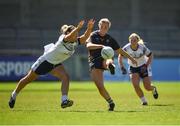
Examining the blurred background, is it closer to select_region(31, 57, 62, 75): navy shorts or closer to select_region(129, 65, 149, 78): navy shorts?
select_region(129, 65, 149, 78): navy shorts

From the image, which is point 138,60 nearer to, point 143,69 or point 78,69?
point 143,69

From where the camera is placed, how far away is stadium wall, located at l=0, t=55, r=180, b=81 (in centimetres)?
4334

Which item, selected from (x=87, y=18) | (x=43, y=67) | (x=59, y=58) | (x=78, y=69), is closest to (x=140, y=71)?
(x=59, y=58)

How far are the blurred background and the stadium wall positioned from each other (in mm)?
1164

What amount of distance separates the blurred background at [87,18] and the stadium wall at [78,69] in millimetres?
1164

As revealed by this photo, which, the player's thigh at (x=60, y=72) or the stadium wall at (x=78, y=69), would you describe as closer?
the player's thigh at (x=60, y=72)

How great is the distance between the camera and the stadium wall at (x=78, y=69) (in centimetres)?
4334

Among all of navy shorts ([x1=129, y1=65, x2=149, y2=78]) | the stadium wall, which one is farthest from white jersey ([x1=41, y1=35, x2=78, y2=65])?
the stadium wall

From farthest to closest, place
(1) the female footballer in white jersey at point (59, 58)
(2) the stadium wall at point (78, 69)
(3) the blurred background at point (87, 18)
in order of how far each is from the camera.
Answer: (3) the blurred background at point (87, 18), (2) the stadium wall at point (78, 69), (1) the female footballer in white jersey at point (59, 58)

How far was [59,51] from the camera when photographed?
1845 centimetres

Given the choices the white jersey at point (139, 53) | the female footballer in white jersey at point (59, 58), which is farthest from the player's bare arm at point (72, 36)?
the white jersey at point (139, 53)

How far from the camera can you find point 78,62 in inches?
1791

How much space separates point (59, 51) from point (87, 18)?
38.0 meters

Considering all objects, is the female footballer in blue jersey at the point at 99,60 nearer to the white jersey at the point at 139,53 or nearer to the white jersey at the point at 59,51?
the white jersey at the point at 59,51
